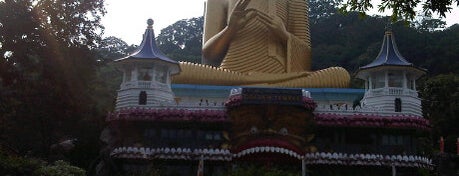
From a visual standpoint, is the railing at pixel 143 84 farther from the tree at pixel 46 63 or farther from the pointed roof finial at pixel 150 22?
the pointed roof finial at pixel 150 22

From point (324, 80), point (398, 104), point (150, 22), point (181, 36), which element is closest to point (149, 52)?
point (150, 22)

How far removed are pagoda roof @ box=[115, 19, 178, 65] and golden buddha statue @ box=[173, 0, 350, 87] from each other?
2.45 metres

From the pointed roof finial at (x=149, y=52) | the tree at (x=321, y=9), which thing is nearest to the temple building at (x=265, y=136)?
the pointed roof finial at (x=149, y=52)

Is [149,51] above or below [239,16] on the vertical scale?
below

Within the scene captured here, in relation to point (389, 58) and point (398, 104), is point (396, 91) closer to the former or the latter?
point (398, 104)

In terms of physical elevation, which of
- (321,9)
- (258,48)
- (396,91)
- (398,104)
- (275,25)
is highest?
(321,9)

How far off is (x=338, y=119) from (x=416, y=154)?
3.04 meters

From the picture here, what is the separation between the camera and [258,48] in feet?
90.5

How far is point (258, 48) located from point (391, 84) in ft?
22.0

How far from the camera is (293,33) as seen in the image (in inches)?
1151

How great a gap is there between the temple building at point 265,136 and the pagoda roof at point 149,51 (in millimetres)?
1600

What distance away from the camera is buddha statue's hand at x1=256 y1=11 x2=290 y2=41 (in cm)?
2723

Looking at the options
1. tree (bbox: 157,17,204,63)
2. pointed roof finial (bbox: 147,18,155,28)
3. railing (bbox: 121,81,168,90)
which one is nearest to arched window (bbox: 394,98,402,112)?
railing (bbox: 121,81,168,90)

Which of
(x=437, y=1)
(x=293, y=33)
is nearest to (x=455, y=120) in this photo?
(x=293, y=33)
